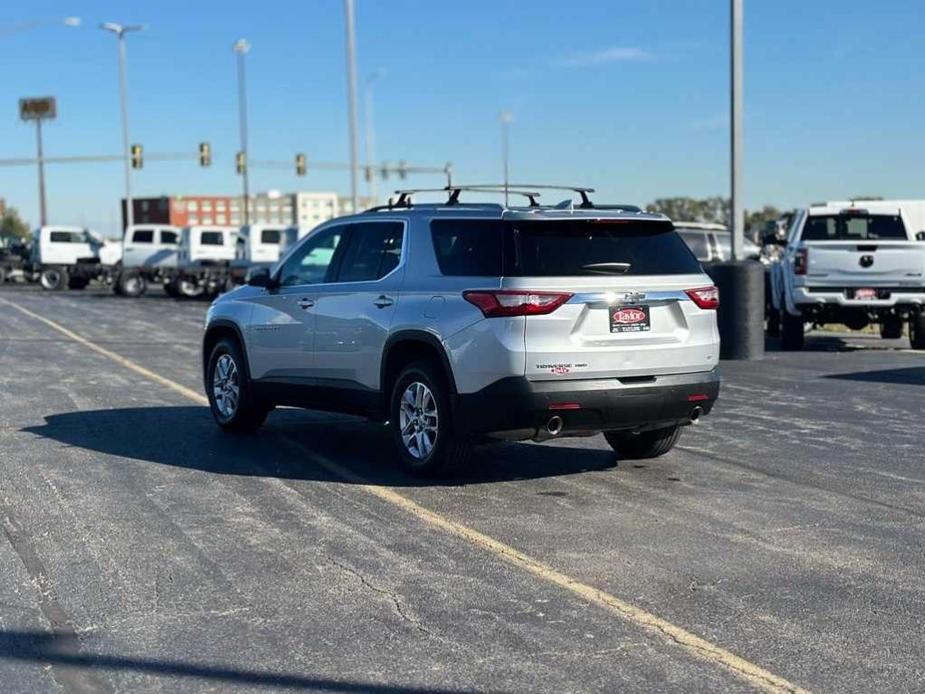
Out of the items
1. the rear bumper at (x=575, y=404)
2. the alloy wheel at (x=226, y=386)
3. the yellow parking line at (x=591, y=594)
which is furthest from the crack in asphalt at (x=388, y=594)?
the alloy wheel at (x=226, y=386)

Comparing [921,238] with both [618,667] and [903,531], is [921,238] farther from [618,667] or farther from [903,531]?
[618,667]

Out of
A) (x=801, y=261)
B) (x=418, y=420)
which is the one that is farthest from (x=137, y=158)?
(x=418, y=420)

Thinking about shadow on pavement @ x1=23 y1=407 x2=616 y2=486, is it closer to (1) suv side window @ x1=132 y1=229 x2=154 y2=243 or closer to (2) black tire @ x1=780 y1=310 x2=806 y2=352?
(2) black tire @ x1=780 y1=310 x2=806 y2=352

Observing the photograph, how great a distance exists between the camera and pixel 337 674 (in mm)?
4621

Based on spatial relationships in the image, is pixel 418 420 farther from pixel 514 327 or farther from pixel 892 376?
pixel 892 376

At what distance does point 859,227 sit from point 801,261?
192cm

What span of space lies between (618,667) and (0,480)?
5287mm

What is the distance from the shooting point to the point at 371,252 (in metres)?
8.97

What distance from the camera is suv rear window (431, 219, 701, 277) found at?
25.5ft

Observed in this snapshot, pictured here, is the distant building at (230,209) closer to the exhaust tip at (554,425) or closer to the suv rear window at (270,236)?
the suv rear window at (270,236)

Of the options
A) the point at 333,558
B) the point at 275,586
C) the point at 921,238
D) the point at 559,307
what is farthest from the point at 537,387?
the point at 921,238

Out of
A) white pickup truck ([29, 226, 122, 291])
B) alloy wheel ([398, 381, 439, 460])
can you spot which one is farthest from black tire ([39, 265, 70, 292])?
alloy wheel ([398, 381, 439, 460])

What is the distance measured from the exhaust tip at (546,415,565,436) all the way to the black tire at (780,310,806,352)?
11.4 meters

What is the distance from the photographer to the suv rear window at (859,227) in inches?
741
